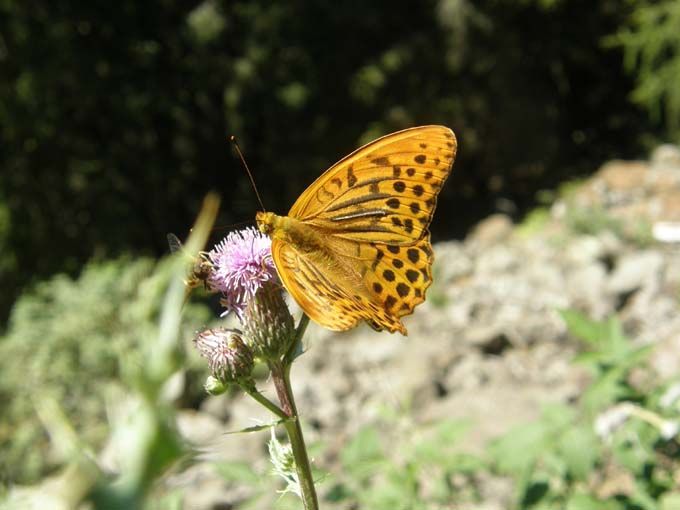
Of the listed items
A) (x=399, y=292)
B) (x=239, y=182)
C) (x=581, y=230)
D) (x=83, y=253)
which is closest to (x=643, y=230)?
(x=581, y=230)

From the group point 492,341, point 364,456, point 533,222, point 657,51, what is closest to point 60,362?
point 492,341

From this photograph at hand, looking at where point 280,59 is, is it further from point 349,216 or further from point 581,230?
point 349,216

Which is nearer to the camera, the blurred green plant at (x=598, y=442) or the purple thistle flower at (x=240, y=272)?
the purple thistle flower at (x=240, y=272)

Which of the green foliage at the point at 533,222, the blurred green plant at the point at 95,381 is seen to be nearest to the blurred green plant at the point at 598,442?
the blurred green plant at the point at 95,381

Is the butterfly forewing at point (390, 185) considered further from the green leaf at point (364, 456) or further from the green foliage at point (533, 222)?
→ the green foliage at point (533, 222)

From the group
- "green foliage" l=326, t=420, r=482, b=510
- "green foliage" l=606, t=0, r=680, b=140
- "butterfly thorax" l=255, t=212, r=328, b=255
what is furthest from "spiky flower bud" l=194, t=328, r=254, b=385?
"green foliage" l=606, t=0, r=680, b=140
